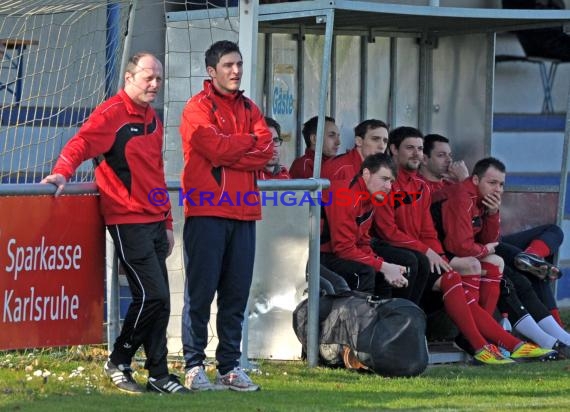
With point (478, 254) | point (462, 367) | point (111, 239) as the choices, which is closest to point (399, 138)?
point (478, 254)

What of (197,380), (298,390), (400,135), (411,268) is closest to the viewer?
(197,380)

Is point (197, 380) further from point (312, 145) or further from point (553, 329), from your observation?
point (553, 329)

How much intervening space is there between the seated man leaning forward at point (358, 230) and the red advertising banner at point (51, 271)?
195 cm

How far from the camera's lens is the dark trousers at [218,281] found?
766cm

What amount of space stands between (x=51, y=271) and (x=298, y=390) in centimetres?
159

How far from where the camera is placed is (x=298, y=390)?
25.9 ft

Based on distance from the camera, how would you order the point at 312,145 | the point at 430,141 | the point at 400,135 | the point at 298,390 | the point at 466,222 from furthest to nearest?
the point at 430,141
the point at 400,135
the point at 312,145
the point at 466,222
the point at 298,390

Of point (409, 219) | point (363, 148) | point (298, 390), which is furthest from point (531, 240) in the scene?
point (298, 390)

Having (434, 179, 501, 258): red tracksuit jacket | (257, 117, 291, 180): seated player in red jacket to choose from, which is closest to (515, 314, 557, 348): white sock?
(434, 179, 501, 258): red tracksuit jacket

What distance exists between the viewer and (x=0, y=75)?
29.8 ft

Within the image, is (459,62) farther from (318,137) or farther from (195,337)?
(195,337)

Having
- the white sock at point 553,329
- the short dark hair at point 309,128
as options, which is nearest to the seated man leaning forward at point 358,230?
the short dark hair at point 309,128

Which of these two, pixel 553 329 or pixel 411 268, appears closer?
pixel 411 268

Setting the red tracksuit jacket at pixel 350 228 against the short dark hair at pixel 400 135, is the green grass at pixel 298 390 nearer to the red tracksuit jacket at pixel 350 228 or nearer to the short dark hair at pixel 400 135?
the red tracksuit jacket at pixel 350 228
